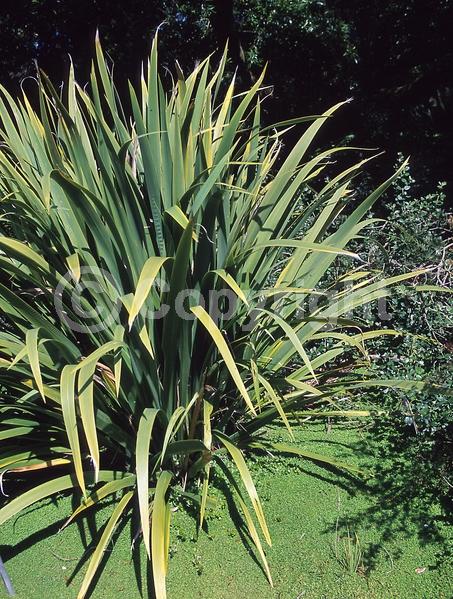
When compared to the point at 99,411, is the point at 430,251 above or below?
above

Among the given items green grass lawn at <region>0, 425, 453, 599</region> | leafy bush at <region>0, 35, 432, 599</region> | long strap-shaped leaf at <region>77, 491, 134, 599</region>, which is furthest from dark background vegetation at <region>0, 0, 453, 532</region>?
long strap-shaped leaf at <region>77, 491, 134, 599</region>

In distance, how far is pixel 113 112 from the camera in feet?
9.75

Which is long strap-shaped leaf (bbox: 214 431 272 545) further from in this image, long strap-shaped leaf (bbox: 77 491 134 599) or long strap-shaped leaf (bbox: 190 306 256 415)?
long strap-shaped leaf (bbox: 77 491 134 599)

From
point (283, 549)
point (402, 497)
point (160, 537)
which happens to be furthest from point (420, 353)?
point (160, 537)

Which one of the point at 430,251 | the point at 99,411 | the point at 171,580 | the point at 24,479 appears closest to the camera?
the point at 171,580

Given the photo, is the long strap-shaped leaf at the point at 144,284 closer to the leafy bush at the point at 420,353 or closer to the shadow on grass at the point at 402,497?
the shadow on grass at the point at 402,497

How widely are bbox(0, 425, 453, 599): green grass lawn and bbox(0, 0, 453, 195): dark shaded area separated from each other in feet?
17.7

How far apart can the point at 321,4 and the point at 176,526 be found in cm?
641

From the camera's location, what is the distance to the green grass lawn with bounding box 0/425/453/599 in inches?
96.9

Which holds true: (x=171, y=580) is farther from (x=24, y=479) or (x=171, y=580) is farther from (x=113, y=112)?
(x=113, y=112)

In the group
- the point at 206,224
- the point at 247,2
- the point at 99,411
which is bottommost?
the point at 99,411

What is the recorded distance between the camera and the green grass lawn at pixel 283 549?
8.07 ft

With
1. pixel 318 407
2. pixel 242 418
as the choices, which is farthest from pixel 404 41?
pixel 242 418

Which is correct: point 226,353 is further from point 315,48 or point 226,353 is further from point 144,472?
point 315,48
